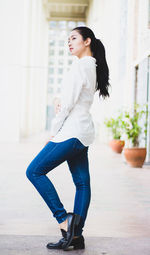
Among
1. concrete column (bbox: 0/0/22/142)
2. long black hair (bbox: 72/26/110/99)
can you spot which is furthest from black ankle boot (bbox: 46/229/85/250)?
concrete column (bbox: 0/0/22/142)

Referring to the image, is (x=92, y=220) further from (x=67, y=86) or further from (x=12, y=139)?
(x=12, y=139)

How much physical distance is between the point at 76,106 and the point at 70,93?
0.10m

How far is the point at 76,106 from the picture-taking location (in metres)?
2.05

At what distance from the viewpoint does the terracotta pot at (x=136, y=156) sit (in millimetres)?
6566

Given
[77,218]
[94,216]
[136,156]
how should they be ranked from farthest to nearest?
[136,156], [94,216], [77,218]

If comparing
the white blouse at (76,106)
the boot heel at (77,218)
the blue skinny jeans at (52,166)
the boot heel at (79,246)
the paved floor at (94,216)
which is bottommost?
the paved floor at (94,216)

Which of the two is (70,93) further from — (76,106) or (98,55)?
(98,55)

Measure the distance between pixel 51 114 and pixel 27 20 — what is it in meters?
13.2

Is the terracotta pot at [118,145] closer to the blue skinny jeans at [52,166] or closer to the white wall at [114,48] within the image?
the white wall at [114,48]

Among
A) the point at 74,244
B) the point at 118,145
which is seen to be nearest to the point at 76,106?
the point at 74,244

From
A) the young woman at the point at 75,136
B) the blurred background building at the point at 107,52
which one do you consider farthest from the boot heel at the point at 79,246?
the blurred background building at the point at 107,52

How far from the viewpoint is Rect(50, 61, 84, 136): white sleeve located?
198cm

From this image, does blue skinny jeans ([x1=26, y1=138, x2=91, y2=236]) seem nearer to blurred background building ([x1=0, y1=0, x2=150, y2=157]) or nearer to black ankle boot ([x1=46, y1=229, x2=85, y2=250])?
black ankle boot ([x1=46, y1=229, x2=85, y2=250])

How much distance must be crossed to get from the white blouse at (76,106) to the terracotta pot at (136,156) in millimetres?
4621
